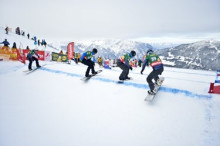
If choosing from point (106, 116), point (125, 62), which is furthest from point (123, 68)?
point (106, 116)

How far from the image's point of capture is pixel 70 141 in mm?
4156

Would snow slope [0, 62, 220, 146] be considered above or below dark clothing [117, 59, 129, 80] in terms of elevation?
below

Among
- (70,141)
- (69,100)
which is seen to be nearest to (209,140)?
(70,141)

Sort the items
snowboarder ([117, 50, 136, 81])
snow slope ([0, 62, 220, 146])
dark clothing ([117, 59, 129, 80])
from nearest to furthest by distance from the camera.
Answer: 1. snow slope ([0, 62, 220, 146])
2. snowboarder ([117, 50, 136, 81])
3. dark clothing ([117, 59, 129, 80])

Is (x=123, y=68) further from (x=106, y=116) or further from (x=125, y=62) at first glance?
(x=106, y=116)

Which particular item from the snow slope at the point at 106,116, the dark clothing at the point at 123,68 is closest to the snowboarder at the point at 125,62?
the dark clothing at the point at 123,68

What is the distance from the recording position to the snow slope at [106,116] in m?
4.17

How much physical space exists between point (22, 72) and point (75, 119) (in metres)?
8.22

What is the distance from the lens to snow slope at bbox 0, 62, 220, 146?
13.7ft

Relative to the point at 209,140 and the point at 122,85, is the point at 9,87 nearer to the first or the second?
the point at 122,85

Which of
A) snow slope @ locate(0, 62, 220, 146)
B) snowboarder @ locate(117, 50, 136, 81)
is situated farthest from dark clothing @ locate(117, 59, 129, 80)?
snow slope @ locate(0, 62, 220, 146)

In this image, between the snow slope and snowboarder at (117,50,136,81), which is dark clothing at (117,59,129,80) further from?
the snow slope

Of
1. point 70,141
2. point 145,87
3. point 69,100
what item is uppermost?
point 145,87

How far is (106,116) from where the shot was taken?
5238 mm
